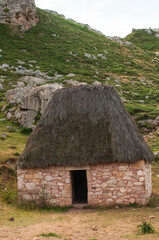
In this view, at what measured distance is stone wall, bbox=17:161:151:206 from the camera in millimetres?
12094

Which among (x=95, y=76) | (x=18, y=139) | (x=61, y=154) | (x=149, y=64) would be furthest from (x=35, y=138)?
(x=149, y=64)

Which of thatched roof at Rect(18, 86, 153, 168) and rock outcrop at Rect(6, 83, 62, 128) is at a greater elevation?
rock outcrop at Rect(6, 83, 62, 128)

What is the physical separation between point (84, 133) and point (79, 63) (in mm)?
32082

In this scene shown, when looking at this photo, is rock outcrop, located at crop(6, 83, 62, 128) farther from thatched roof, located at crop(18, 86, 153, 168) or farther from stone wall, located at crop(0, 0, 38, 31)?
stone wall, located at crop(0, 0, 38, 31)

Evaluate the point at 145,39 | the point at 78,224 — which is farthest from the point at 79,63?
the point at 78,224

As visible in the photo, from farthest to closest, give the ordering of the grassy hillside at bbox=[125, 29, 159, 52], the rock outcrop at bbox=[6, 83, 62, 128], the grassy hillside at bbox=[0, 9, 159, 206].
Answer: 1. the grassy hillside at bbox=[125, 29, 159, 52]
2. the grassy hillside at bbox=[0, 9, 159, 206]
3. the rock outcrop at bbox=[6, 83, 62, 128]

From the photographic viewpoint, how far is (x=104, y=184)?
12.2 meters

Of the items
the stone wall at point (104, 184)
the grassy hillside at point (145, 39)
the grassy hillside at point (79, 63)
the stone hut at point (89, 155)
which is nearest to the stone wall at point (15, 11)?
the grassy hillside at point (79, 63)

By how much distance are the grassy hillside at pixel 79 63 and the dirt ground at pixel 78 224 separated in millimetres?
9059

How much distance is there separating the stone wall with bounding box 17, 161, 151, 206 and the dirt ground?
1.90 feet

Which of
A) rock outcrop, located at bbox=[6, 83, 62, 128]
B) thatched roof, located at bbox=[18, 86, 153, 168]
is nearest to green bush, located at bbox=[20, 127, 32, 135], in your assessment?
rock outcrop, located at bbox=[6, 83, 62, 128]

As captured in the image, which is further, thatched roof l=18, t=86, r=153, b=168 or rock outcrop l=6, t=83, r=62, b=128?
rock outcrop l=6, t=83, r=62, b=128

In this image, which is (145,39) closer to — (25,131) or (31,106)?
(31,106)

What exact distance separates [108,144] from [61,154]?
6.16 ft
